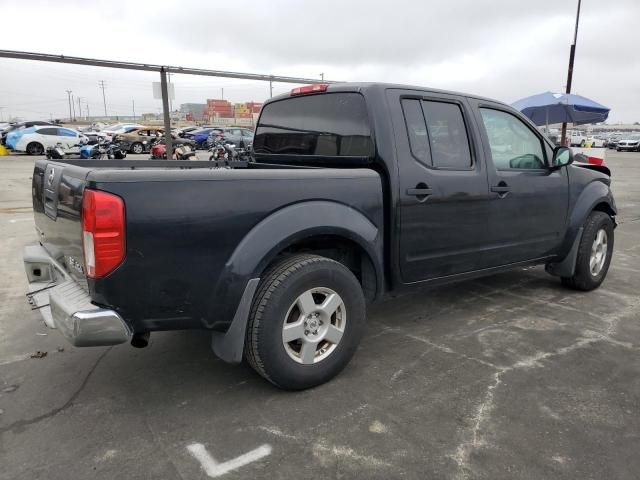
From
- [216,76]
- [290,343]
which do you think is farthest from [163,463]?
[216,76]

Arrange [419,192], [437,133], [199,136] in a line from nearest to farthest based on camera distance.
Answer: [419,192] → [437,133] → [199,136]

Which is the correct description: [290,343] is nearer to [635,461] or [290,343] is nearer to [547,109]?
[635,461]

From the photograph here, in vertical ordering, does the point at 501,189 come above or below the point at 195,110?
below

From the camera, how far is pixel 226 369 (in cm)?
324

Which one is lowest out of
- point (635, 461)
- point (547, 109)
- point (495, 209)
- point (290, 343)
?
point (635, 461)

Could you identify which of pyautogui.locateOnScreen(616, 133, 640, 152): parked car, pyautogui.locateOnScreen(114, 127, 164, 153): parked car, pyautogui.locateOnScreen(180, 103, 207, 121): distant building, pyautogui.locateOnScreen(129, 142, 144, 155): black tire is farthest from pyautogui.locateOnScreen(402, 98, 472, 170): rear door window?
pyautogui.locateOnScreen(180, 103, 207, 121): distant building

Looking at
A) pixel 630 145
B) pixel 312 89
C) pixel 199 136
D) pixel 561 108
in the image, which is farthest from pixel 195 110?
pixel 312 89

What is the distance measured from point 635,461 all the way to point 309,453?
60.2 inches

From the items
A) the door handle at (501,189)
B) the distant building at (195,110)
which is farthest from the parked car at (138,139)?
the distant building at (195,110)

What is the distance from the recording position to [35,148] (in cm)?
2300

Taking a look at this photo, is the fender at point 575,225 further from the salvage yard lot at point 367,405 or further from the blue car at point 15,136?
the blue car at point 15,136

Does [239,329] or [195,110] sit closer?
[239,329]

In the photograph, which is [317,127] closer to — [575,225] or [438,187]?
[438,187]

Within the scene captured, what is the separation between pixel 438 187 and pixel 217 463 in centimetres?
221
